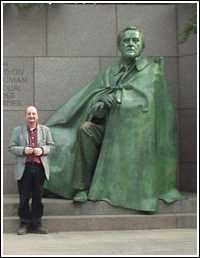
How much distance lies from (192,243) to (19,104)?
4185 mm

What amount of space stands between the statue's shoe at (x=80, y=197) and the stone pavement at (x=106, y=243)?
562mm

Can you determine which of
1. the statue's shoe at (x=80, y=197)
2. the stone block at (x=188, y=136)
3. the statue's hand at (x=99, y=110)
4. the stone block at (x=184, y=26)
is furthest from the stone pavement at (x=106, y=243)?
the stone block at (x=184, y=26)

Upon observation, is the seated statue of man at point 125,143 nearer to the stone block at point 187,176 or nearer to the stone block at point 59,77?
the stone block at point 59,77

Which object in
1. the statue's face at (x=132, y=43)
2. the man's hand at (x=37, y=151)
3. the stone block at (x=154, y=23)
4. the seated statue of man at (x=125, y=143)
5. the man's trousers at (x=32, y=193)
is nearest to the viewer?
the man's hand at (x=37, y=151)

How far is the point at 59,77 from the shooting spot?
10.9 m

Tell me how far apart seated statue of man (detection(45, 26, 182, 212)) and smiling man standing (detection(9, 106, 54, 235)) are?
89 cm

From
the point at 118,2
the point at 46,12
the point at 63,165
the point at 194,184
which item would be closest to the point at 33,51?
the point at 46,12

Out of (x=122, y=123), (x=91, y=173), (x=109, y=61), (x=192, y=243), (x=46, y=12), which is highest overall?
(x=46, y=12)

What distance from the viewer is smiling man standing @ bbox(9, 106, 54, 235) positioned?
838 centimetres

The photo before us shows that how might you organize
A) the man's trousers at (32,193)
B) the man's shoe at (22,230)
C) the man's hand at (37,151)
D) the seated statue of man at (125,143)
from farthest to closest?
1. the seated statue of man at (125,143)
2. the man's shoe at (22,230)
3. the man's trousers at (32,193)
4. the man's hand at (37,151)

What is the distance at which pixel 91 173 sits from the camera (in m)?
9.59

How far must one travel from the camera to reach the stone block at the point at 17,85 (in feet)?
35.7

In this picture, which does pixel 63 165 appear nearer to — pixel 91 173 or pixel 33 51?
pixel 91 173

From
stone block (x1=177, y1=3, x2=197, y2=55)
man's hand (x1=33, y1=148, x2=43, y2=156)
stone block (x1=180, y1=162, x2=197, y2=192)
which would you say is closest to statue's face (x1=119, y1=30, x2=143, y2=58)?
stone block (x1=177, y1=3, x2=197, y2=55)
